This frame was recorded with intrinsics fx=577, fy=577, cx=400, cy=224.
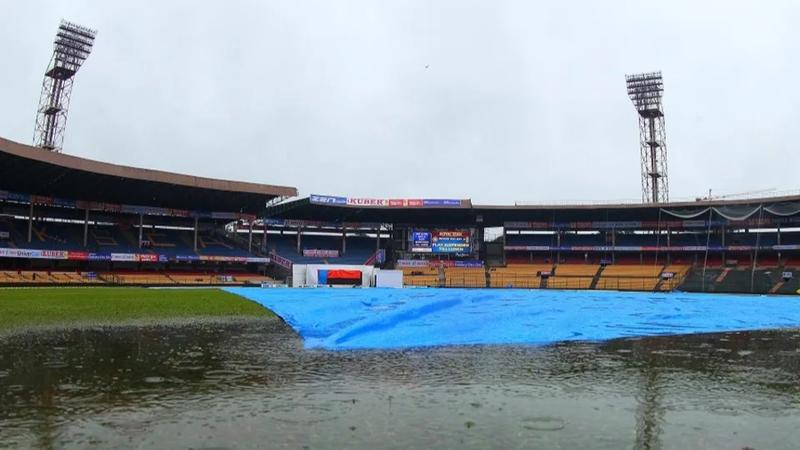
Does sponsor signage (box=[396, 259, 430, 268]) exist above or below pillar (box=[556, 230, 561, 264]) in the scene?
below

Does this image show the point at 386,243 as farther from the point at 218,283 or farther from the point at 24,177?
the point at 24,177

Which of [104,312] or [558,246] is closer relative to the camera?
[104,312]

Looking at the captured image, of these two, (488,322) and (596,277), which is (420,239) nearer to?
(596,277)

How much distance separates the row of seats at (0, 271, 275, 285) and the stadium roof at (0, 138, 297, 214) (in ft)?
26.1

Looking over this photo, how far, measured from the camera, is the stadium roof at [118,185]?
43688 mm

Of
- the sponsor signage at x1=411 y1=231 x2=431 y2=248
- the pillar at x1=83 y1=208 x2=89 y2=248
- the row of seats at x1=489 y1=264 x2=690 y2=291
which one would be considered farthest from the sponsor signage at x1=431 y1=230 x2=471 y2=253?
the pillar at x1=83 y1=208 x2=89 y2=248

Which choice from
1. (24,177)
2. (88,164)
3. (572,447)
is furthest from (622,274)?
(572,447)

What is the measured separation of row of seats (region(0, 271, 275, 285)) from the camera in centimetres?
4588

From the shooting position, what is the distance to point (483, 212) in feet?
236

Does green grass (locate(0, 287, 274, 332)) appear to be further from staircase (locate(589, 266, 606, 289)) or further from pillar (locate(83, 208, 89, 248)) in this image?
staircase (locate(589, 266, 606, 289))

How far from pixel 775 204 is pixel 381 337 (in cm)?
6221

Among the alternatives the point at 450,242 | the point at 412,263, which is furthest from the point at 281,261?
the point at 450,242

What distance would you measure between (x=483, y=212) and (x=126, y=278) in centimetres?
4080

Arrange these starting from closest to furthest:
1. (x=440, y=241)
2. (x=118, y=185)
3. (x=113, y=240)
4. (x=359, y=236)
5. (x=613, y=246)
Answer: (x=118, y=185)
(x=113, y=240)
(x=440, y=241)
(x=613, y=246)
(x=359, y=236)
